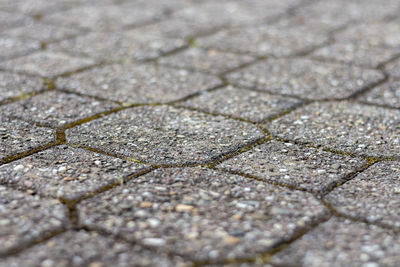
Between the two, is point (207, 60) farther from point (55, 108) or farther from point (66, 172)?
point (66, 172)

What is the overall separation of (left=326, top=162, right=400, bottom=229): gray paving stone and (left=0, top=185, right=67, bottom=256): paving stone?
2.07ft

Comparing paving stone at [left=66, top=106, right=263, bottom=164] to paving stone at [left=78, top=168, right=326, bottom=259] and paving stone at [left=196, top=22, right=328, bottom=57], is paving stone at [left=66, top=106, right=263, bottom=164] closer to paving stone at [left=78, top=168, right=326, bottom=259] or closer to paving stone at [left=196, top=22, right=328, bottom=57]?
paving stone at [left=78, top=168, right=326, bottom=259]

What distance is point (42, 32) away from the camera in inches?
112

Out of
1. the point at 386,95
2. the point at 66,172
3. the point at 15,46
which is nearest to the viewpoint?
the point at 66,172

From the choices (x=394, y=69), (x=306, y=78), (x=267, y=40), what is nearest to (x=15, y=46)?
(x=267, y=40)

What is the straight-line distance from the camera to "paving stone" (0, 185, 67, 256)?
1097 millimetres

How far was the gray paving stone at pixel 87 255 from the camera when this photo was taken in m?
1.02

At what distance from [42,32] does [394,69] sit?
176cm

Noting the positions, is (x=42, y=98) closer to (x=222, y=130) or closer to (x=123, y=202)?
(x=222, y=130)

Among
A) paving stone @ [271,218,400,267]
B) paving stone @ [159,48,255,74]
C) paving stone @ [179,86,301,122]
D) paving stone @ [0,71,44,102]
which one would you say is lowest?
paving stone @ [271,218,400,267]

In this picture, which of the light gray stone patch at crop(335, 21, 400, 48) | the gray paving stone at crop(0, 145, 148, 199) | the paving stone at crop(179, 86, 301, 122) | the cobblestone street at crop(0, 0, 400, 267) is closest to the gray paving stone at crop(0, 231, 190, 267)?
the cobblestone street at crop(0, 0, 400, 267)

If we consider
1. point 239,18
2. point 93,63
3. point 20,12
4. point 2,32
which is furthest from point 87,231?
point 20,12

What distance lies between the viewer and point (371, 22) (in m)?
3.05

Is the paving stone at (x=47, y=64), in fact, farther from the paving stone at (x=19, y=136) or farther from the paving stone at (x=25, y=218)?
the paving stone at (x=25, y=218)
